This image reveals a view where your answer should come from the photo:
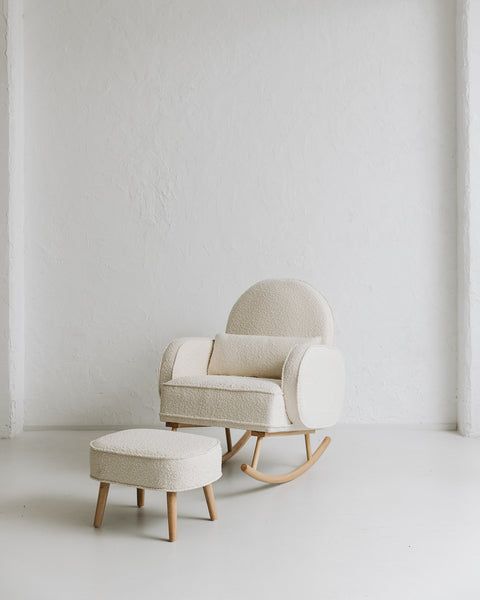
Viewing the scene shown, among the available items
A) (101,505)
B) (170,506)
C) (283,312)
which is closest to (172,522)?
(170,506)

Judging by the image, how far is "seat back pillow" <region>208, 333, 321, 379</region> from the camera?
3.27 m

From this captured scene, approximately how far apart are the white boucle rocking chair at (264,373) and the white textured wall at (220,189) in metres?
0.79

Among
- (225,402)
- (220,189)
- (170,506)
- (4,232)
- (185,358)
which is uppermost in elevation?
(220,189)

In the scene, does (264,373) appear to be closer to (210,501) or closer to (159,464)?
(210,501)

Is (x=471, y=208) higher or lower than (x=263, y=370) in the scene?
higher

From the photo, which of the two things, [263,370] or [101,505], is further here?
[263,370]

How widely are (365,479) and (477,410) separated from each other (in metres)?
1.28

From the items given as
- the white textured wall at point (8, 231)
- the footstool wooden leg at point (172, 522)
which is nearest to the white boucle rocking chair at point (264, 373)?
the footstool wooden leg at point (172, 522)

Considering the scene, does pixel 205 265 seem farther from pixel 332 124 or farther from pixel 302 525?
pixel 302 525

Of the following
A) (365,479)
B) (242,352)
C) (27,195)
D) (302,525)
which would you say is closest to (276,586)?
(302,525)

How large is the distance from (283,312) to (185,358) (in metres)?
0.54

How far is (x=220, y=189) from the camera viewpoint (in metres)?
4.23

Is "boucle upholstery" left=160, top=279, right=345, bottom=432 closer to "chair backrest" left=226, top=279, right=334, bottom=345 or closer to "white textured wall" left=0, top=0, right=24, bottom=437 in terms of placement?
"chair backrest" left=226, top=279, right=334, bottom=345

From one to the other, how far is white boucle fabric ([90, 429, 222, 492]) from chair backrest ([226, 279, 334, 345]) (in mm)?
1055
